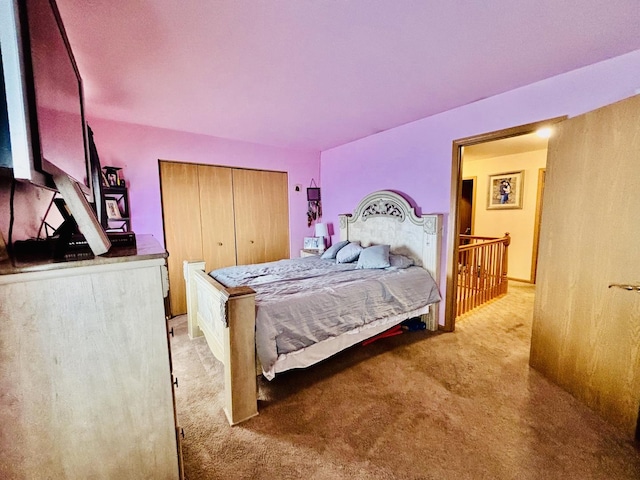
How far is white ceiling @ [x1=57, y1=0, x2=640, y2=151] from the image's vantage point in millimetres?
1334

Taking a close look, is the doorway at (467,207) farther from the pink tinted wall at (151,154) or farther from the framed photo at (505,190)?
the pink tinted wall at (151,154)

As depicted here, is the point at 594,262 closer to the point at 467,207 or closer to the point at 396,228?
the point at 396,228

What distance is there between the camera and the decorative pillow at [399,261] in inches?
110

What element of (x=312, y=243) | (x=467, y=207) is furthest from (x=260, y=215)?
(x=467, y=207)

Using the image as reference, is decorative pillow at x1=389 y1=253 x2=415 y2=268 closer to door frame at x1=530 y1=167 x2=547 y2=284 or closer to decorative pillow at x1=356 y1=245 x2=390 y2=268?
decorative pillow at x1=356 y1=245 x2=390 y2=268

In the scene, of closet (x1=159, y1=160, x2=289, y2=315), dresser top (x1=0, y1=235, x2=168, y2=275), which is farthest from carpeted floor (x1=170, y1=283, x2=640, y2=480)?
closet (x1=159, y1=160, x2=289, y2=315)

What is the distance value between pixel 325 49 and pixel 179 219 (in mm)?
2675

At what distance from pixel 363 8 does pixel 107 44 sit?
1514mm

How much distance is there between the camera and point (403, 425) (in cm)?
160

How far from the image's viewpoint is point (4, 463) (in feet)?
2.39

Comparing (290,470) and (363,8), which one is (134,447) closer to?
(290,470)

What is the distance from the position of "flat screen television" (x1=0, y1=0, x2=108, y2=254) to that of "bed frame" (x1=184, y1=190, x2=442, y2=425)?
0.87 m

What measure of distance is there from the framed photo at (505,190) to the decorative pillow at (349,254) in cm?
340

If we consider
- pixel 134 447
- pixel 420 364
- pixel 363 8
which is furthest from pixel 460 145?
pixel 134 447
